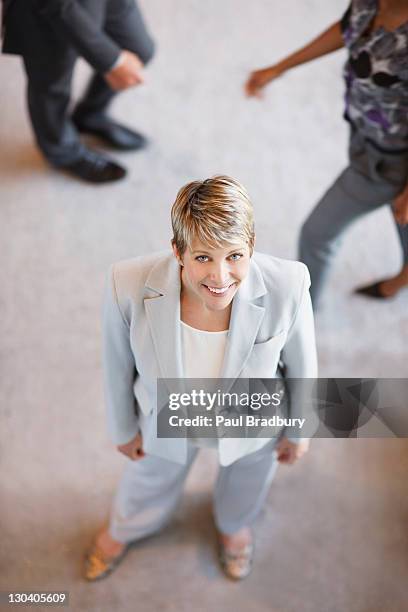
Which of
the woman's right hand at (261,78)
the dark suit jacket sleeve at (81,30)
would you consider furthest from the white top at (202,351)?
the dark suit jacket sleeve at (81,30)

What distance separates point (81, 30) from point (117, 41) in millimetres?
375

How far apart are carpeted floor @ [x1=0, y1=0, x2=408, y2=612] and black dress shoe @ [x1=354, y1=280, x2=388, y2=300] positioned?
4cm

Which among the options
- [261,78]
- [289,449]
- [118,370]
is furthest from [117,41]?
[289,449]

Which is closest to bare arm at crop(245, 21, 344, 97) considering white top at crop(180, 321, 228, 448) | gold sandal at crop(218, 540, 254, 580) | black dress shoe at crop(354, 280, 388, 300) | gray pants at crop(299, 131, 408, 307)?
gray pants at crop(299, 131, 408, 307)

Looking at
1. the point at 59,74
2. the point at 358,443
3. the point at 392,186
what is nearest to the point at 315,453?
the point at 358,443

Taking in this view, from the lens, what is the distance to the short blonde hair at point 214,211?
954 mm

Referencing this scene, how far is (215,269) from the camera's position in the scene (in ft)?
3.31

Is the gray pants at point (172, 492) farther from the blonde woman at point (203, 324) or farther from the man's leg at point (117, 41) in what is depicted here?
the man's leg at point (117, 41)

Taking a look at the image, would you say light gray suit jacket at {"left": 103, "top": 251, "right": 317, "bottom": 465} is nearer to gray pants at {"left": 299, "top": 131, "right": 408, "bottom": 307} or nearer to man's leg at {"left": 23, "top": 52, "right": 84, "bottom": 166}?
gray pants at {"left": 299, "top": 131, "right": 408, "bottom": 307}

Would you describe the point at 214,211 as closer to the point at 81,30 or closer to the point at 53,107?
the point at 81,30

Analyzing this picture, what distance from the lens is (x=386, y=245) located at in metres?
2.48

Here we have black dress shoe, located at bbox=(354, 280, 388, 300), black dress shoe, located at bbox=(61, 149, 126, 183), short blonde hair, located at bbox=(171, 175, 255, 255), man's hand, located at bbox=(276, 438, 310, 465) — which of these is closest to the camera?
short blonde hair, located at bbox=(171, 175, 255, 255)

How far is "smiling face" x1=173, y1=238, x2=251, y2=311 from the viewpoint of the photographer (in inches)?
39.0

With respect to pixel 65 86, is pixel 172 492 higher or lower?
lower
